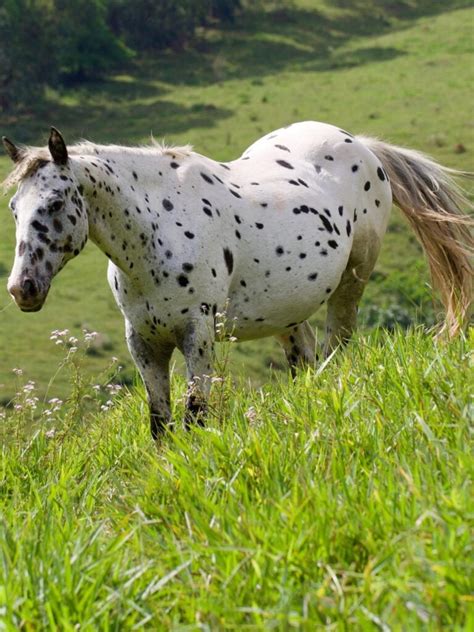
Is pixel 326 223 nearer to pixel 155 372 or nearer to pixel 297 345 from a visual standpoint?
pixel 297 345

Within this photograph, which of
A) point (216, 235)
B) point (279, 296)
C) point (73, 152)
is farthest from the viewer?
point (279, 296)

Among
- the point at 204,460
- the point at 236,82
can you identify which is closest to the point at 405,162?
the point at 204,460

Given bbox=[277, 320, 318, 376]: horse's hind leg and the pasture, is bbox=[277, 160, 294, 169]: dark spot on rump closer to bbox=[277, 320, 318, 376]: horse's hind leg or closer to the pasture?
bbox=[277, 320, 318, 376]: horse's hind leg

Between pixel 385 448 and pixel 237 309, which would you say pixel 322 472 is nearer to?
pixel 385 448

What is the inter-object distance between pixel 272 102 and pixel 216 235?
6731 centimetres

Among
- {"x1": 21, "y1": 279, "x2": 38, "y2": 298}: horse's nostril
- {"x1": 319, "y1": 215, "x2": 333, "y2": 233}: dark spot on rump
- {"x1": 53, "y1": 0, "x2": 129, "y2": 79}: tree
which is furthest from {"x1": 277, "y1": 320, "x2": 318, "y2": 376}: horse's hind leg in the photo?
{"x1": 53, "y1": 0, "x2": 129, "y2": 79}: tree

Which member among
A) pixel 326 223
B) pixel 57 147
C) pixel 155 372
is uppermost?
pixel 57 147

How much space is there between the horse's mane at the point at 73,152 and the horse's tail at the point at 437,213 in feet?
6.98

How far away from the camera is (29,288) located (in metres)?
6.07

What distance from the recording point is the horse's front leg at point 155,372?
7293 millimetres

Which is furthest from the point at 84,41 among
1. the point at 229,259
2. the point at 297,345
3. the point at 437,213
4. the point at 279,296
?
the point at 229,259

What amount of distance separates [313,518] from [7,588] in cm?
105

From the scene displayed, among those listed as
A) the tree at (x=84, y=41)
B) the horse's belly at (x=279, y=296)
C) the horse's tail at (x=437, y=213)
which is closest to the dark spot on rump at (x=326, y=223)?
the horse's belly at (x=279, y=296)

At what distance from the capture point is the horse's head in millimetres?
6109
